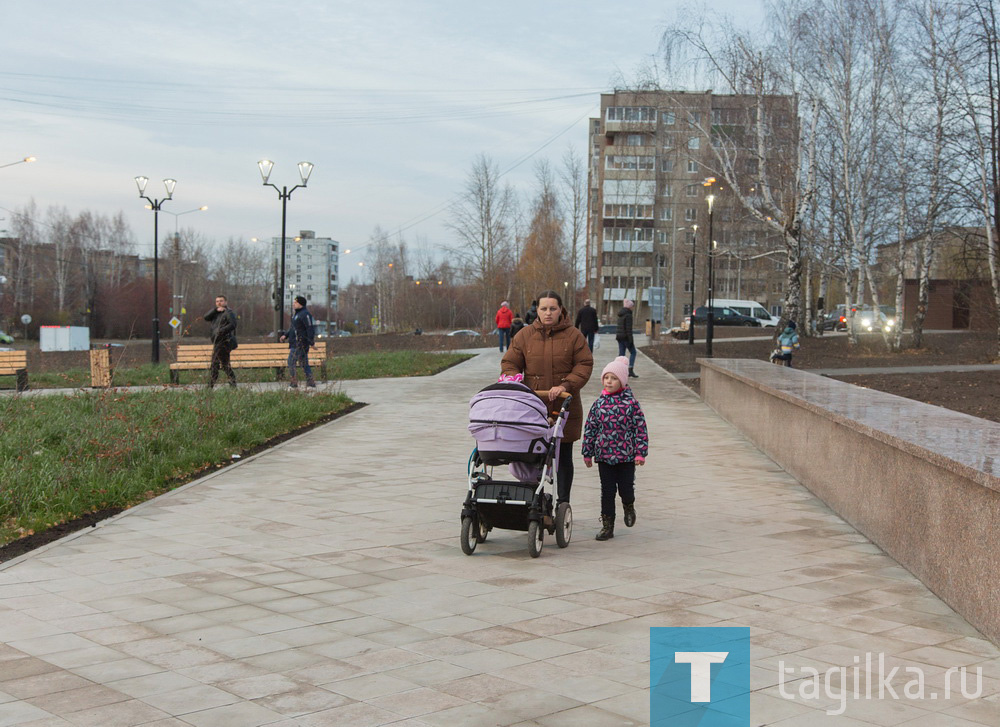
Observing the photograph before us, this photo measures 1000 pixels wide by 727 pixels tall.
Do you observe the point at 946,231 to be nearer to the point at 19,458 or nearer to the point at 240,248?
the point at 19,458

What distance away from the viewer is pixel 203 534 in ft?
24.1

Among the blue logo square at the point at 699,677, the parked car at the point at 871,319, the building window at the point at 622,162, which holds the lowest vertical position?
the blue logo square at the point at 699,677

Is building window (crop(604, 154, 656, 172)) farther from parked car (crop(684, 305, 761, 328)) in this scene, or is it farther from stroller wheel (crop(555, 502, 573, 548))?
stroller wheel (crop(555, 502, 573, 548))

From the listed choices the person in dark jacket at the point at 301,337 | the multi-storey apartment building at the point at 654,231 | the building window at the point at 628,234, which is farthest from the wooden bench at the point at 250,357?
the building window at the point at 628,234

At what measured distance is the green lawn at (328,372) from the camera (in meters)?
20.3

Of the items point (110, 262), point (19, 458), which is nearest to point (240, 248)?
point (110, 262)

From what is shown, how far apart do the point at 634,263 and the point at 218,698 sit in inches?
3798

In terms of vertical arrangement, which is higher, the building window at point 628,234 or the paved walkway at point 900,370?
the building window at point 628,234

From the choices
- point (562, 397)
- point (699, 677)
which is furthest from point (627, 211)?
point (699, 677)

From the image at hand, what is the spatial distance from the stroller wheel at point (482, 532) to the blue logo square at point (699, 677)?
2.09 m

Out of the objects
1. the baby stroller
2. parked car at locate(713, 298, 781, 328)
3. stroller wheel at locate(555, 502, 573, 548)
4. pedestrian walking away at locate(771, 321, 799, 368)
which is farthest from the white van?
the baby stroller

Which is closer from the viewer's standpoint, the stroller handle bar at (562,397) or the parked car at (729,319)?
the stroller handle bar at (562,397)

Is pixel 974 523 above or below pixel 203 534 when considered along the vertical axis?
above

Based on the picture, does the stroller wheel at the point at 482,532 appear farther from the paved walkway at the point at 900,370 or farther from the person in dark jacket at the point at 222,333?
the paved walkway at the point at 900,370
